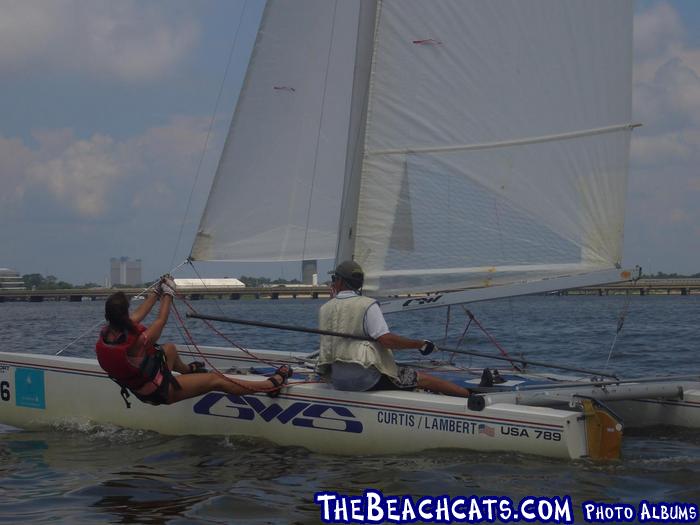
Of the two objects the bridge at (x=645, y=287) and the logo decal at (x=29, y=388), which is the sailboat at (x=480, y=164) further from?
the bridge at (x=645, y=287)

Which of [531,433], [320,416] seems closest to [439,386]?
[320,416]

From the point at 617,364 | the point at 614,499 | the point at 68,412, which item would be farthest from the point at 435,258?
the point at 617,364

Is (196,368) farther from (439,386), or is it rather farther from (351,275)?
(439,386)

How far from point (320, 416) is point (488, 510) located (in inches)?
84.4

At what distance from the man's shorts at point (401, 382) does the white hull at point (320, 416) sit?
14 cm

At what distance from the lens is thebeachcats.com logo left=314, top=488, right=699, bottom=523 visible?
5.50 meters

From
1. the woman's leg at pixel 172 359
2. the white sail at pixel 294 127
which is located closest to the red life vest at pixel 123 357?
the woman's leg at pixel 172 359

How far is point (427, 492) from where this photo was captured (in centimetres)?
607

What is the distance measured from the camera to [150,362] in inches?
281

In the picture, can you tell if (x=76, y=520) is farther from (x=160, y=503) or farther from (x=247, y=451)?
(x=247, y=451)

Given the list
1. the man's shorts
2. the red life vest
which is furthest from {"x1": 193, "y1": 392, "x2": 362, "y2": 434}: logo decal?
the red life vest

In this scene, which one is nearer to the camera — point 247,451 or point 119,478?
point 119,478

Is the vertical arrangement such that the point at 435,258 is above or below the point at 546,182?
below

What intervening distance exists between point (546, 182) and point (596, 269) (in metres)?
0.92
